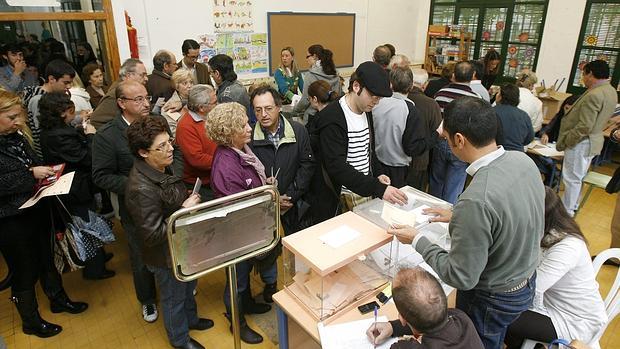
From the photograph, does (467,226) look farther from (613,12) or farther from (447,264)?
(613,12)

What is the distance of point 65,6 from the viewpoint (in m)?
4.24

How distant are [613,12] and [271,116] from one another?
633cm

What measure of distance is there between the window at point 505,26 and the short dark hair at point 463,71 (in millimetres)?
4060

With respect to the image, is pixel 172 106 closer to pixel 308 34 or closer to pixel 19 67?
pixel 19 67

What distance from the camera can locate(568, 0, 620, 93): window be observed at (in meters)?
5.98

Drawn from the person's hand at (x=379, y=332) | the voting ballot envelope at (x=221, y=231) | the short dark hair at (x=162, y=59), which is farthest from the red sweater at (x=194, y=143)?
the short dark hair at (x=162, y=59)

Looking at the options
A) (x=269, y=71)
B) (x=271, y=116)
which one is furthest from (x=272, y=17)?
(x=271, y=116)

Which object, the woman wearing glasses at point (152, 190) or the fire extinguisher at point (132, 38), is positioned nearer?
the woman wearing glasses at point (152, 190)

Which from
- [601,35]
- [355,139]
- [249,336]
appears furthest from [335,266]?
[601,35]

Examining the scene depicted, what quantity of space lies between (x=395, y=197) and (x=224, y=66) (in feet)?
7.94

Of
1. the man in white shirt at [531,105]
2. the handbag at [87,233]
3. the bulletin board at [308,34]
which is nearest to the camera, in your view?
the handbag at [87,233]

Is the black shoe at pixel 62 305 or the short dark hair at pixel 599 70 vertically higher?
the short dark hair at pixel 599 70

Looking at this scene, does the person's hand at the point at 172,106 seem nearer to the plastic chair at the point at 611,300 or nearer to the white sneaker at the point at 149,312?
the white sneaker at the point at 149,312

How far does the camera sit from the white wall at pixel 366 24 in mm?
5262
